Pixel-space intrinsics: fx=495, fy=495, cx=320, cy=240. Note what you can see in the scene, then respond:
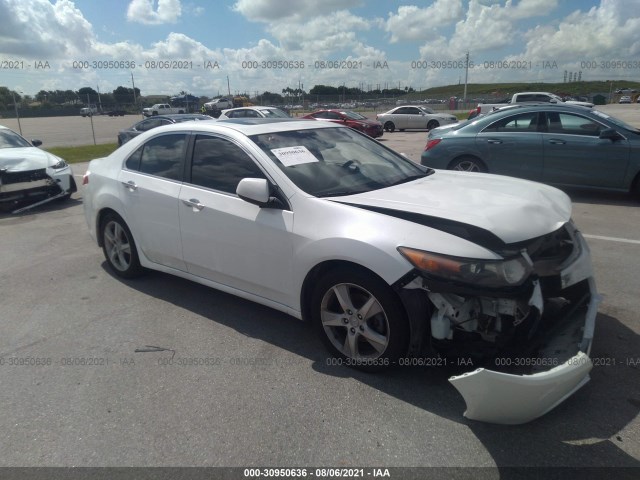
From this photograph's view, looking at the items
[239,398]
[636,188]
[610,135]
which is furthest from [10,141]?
[636,188]

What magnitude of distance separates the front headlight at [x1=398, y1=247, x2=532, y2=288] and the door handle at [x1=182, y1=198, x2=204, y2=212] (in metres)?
1.90

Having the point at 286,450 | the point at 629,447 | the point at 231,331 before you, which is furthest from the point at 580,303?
the point at 231,331

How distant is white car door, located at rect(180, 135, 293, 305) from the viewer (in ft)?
11.3

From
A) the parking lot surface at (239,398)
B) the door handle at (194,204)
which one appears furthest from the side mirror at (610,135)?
the door handle at (194,204)

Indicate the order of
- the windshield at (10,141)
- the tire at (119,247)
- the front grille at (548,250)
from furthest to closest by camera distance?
the windshield at (10,141), the tire at (119,247), the front grille at (548,250)

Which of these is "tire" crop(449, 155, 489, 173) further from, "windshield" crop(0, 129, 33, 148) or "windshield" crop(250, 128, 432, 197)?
"windshield" crop(0, 129, 33, 148)

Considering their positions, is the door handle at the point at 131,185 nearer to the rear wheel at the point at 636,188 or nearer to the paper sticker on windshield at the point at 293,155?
the paper sticker on windshield at the point at 293,155

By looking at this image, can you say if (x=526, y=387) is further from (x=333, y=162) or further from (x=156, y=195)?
(x=156, y=195)

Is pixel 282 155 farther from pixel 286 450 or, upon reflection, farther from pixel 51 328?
pixel 51 328

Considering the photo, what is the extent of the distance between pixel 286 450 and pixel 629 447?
5.69ft

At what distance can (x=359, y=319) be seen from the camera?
309 centimetres

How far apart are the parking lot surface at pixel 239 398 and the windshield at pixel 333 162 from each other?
1196mm

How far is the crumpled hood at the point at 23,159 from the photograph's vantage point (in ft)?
27.5

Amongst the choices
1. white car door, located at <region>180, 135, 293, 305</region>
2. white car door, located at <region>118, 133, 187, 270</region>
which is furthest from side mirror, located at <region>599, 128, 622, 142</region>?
white car door, located at <region>118, 133, 187, 270</region>
